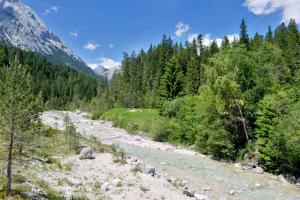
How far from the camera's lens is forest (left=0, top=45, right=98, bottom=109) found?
147 m

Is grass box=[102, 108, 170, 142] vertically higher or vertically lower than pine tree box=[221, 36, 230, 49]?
lower

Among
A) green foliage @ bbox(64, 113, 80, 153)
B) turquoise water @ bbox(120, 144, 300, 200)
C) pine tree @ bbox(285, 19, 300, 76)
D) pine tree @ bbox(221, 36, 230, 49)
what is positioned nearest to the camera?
turquoise water @ bbox(120, 144, 300, 200)

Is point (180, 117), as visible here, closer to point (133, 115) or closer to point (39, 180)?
point (133, 115)

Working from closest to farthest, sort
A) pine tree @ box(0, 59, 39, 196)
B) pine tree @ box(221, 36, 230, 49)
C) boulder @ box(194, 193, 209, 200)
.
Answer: pine tree @ box(0, 59, 39, 196)
boulder @ box(194, 193, 209, 200)
pine tree @ box(221, 36, 230, 49)

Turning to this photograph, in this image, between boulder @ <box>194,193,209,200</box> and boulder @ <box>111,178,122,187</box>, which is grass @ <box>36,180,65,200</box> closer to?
boulder @ <box>111,178,122,187</box>

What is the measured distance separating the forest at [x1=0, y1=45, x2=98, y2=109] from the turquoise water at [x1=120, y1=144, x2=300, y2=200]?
347 feet

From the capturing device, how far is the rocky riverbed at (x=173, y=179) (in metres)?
18.0

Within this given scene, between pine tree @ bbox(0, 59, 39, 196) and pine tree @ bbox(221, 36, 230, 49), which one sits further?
pine tree @ bbox(221, 36, 230, 49)

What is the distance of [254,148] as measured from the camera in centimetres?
3381

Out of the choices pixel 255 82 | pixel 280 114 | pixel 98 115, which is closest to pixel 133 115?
pixel 98 115

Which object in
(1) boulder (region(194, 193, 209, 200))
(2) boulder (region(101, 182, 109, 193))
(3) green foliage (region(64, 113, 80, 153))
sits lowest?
(1) boulder (region(194, 193, 209, 200))

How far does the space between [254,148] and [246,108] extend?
232 inches

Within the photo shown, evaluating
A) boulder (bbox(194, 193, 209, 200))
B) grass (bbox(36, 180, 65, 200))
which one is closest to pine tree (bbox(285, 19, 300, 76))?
boulder (bbox(194, 193, 209, 200))

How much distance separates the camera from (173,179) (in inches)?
926
